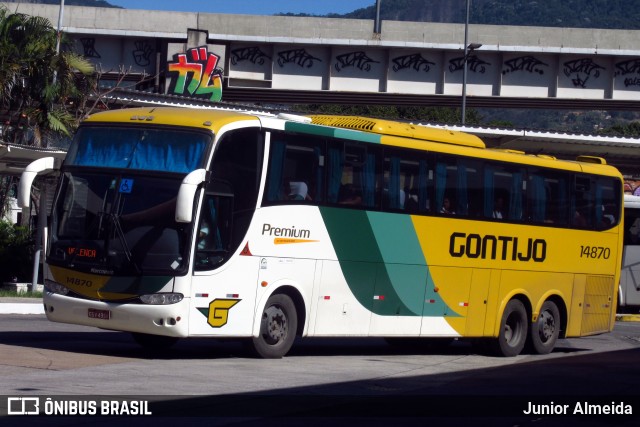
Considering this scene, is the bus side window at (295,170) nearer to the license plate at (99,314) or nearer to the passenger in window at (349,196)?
the passenger in window at (349,196)

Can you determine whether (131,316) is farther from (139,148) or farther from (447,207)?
(447,207)

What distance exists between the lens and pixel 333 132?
16188mm

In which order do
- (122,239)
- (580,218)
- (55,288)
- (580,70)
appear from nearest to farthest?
(122,239)
(55,288)
(580,218)
(580,70)

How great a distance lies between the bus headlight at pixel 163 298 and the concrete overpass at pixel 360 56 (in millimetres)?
33462

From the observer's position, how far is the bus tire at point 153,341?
16.2m

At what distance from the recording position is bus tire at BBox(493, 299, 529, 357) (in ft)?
63.2

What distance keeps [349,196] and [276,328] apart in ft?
7.80

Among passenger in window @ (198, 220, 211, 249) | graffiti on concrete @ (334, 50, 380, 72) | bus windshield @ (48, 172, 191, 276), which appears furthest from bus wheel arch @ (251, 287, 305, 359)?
graffiti on concrete @ (334, 50, 380, 72)

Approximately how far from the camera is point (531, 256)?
19516 millimetres

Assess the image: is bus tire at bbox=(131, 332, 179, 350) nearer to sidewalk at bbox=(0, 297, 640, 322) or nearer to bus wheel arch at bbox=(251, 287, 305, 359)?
bus wheel arch at bbox=(251, 287, 305, 359)

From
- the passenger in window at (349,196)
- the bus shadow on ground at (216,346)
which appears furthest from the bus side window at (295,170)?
the bus shadow on ground at (216,346)

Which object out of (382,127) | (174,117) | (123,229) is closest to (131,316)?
(123,229)

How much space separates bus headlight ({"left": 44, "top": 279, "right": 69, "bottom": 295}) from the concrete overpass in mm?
32545

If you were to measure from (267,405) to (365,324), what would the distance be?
19.2 feet
